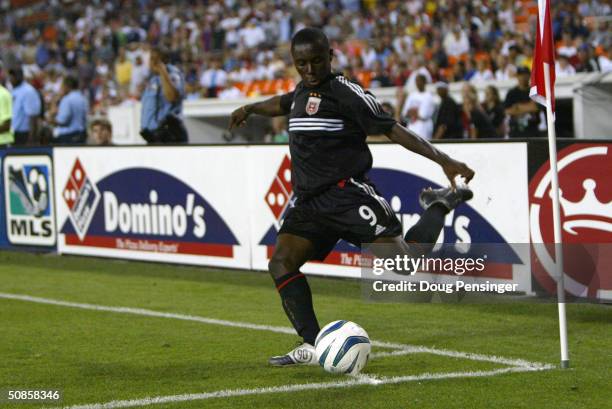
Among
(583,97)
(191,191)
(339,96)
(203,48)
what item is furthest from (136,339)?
(203,48)

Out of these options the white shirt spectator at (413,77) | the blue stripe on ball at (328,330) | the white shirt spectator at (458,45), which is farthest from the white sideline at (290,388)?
the white shirt spectator at (458,45)

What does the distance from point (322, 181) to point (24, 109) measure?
463 inches

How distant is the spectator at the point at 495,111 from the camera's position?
693 inches

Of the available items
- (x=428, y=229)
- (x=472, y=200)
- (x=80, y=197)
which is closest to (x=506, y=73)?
(x=80, y=197)

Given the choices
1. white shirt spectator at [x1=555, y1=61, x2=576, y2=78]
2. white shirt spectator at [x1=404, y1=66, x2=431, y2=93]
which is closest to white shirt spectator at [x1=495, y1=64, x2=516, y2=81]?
white shirt spectator at [x1=555, y1=61, x2=576, y2=78]

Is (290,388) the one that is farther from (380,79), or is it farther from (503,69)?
(380,79)

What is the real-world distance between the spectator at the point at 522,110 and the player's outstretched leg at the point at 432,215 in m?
7.58

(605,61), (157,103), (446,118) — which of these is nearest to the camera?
(157,103)

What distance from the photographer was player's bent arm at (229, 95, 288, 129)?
25.2ft

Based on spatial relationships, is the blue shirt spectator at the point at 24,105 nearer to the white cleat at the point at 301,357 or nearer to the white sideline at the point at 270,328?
the white sideline at the point at 270,328

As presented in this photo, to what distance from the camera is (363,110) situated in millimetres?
6820

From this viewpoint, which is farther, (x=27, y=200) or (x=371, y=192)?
(x=27, y=200)

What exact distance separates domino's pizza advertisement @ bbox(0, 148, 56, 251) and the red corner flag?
8876mm

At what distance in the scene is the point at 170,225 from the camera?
13.0 m
